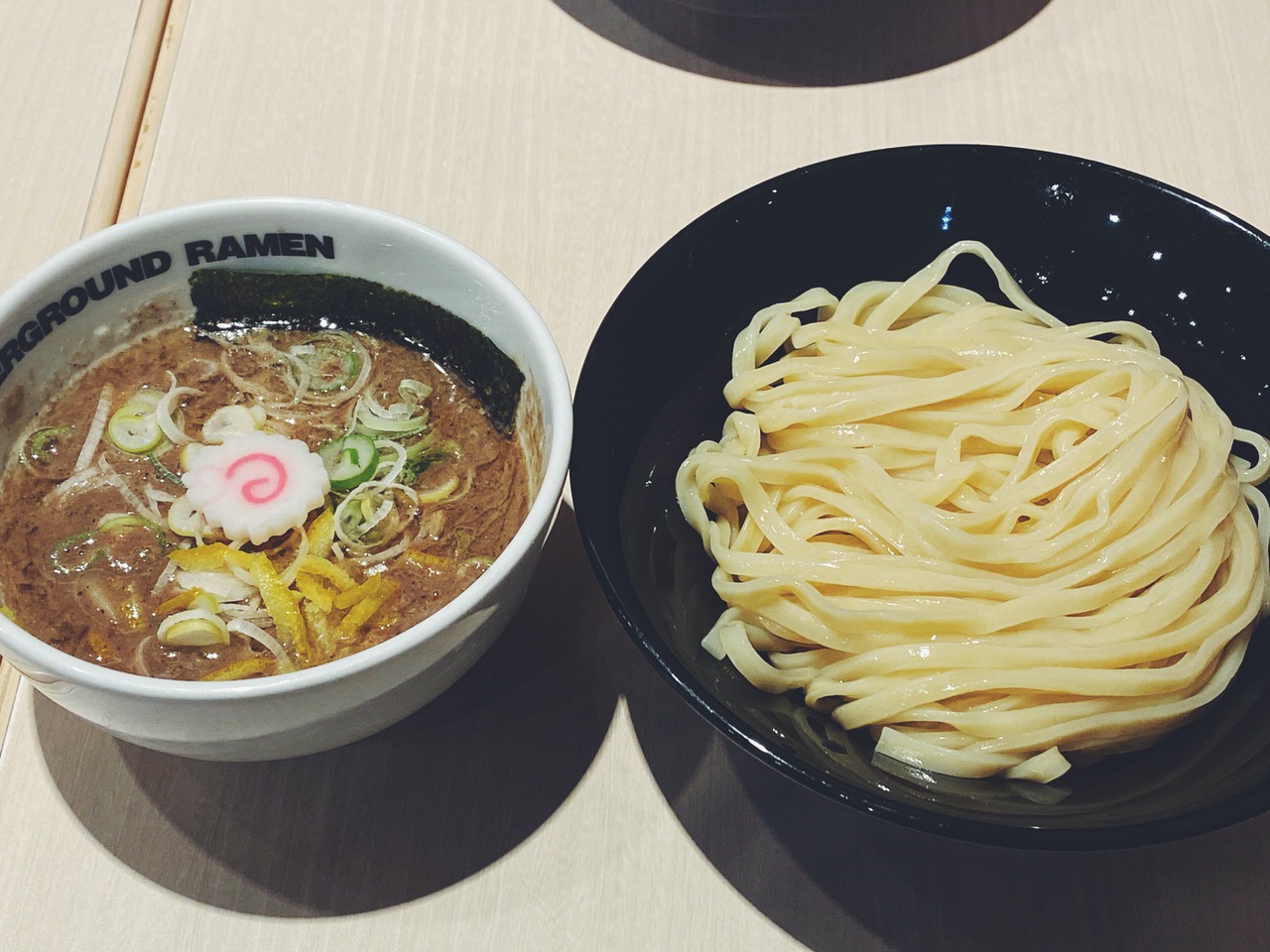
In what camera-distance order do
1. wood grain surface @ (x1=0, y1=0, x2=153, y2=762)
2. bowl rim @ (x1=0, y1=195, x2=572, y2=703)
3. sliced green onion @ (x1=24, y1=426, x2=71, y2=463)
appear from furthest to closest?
1. wood grain surface @ (x1=0, y1=0, x2=153, y2=762)
2. sliced green onion @ (x1=24, y1=426, x2=71, y2=463)
3. bowl rim @ (x1=0, y1=195, x2=572, y2=703)

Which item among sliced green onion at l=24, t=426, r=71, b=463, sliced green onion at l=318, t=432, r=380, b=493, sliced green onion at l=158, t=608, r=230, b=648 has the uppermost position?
sliced green onion at l=318, t=432, r=380, b=493

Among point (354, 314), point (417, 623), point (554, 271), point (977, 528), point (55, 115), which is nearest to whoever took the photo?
point (417, 623)

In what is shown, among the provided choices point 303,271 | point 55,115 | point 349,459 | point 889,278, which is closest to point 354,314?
point 303,271

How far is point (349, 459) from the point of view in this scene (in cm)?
114

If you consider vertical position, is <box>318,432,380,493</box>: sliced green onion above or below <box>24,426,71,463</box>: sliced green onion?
above

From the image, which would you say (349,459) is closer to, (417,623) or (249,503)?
(249,503)

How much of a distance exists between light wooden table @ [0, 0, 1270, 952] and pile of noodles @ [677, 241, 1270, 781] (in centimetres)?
15

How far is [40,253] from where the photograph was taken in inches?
57.6

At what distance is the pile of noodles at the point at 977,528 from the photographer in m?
1.02

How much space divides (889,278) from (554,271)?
17.7 inches

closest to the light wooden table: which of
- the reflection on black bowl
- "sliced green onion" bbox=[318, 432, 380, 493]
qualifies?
the reflection on black bowl

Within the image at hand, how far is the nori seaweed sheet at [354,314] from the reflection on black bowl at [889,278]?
0.13 meters

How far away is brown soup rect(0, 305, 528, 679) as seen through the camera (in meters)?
1.01

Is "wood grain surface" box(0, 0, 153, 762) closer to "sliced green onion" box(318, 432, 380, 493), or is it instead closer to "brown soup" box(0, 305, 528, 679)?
"brown soup" box(0, 305, 528, 679)
